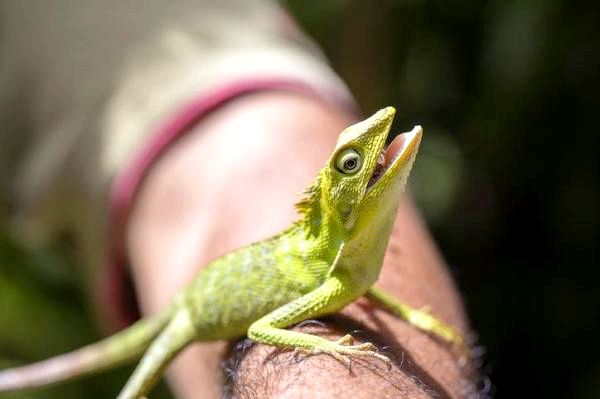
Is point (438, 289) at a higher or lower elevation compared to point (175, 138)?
lower

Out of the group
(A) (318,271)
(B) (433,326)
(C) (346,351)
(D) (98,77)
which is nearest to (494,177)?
(D) (98,77)

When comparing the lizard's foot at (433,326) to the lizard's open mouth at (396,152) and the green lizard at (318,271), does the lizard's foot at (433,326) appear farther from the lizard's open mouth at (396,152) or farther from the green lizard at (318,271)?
the lizard's open mouth at (396,152)

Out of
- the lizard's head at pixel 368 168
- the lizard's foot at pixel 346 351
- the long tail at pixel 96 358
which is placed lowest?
the long tail at pixel 96 358

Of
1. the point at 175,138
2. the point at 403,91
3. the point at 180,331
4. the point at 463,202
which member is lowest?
the point at 463,202

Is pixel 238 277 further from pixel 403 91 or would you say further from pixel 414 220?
pixel 403 91

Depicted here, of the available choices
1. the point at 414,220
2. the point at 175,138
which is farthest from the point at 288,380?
the point at 175,138

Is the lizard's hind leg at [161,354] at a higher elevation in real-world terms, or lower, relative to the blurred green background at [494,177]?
higher

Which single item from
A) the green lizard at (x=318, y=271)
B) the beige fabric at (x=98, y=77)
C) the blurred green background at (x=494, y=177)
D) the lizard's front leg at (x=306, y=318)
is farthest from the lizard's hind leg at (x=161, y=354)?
the blurred green background at (x=494, y=177)
